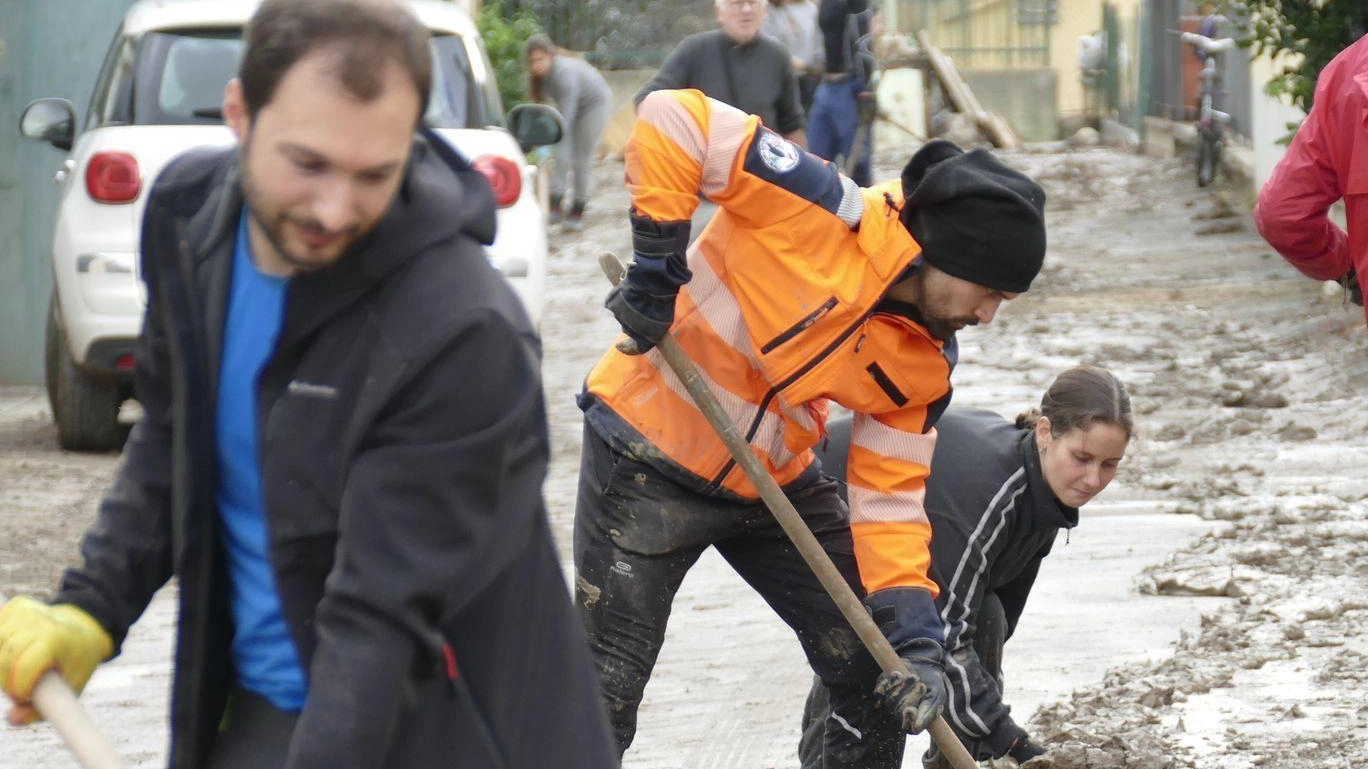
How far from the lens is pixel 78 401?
7.71m

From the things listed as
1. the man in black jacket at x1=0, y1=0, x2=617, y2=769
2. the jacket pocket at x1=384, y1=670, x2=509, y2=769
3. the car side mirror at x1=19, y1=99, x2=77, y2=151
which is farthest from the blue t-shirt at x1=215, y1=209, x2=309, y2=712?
the car side mirror at x1=19, y1=99, x2=77, y2=151

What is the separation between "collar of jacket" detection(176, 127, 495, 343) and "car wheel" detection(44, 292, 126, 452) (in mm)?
5701

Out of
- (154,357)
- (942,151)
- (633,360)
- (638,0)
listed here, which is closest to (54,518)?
(633,360)

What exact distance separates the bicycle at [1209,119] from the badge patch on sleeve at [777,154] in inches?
491

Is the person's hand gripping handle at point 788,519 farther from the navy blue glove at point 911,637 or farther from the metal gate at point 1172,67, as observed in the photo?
the metal gate at point 1172,67

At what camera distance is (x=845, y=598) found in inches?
149

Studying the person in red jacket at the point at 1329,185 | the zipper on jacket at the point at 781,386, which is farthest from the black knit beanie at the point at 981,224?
the person in red jacket at the point at 1329,185

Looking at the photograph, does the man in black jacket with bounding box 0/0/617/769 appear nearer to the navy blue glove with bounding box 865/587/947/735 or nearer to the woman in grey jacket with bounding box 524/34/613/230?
the navy blue glove with bounding box 865/587/947/735

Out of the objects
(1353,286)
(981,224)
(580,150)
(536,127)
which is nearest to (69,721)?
(981,224)

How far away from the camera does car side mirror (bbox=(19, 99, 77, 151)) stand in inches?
305

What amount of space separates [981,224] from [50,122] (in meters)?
5.29

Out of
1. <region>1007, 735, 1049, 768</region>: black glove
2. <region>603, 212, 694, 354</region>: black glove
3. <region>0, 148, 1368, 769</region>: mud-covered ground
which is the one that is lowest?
<region>0, 148, 1368, 769</region>: mud-covered ground

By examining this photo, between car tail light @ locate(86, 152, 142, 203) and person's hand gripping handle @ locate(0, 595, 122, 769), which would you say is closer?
person's hand gripping handle @ locate(0, 595, 122, 769)

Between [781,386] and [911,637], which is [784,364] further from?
[911,637]
